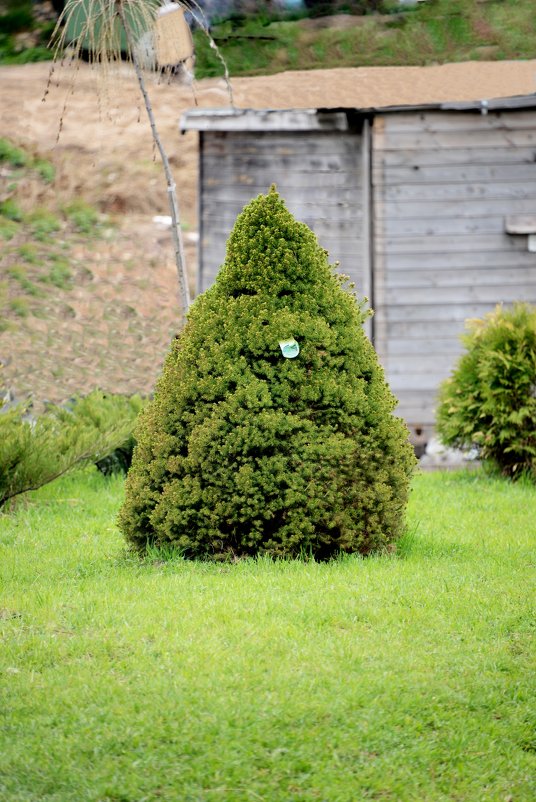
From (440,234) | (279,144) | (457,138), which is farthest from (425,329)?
(279,144)

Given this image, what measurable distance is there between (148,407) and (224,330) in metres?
0.79

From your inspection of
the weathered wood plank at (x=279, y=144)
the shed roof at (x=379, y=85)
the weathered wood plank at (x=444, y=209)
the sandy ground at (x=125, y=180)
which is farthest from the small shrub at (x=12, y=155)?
the weathered wood plank at (x=444, y=209)

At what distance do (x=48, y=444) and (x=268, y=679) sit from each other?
15.0 ft

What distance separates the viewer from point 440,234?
12.8 m

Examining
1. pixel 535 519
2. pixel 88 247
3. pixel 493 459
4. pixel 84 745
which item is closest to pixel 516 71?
pixel 88 247

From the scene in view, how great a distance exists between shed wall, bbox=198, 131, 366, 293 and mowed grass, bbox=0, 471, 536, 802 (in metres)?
7.33

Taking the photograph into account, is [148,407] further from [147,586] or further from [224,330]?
[147,586]

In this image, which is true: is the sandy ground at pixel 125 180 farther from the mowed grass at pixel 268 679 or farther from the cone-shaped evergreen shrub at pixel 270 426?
the mowed grass at pixel 268 679

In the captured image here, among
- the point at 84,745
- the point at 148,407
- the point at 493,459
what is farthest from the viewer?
the point at 493,459

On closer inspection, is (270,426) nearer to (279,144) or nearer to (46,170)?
(279,144)

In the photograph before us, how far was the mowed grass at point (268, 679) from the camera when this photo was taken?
11.6ft

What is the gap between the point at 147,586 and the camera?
5.48 m

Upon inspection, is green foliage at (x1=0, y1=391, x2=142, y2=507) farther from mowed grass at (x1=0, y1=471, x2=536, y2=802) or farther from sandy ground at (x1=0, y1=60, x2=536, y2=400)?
sandy ground at (x1=0, y1=60, x2=536, y2=400)

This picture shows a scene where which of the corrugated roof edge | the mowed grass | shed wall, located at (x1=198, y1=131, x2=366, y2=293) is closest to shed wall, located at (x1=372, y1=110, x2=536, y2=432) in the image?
the corrugated roof edge
